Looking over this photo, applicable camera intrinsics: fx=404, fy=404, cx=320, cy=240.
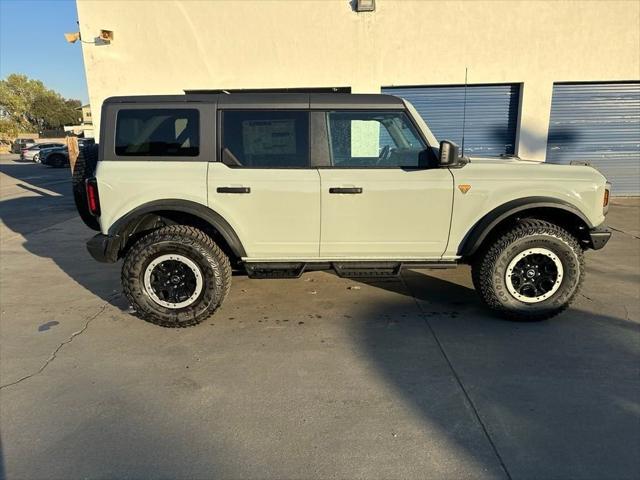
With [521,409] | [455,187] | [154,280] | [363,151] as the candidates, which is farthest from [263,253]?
[521,409]

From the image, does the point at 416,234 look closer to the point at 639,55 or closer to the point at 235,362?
the point at 235,362

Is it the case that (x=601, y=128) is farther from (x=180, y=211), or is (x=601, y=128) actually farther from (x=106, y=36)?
(x=106, y=36)

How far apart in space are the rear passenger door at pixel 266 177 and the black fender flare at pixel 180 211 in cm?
7

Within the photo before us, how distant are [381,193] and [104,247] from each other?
8.40 ft

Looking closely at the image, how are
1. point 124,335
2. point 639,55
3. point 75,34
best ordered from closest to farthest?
point 124,335 < point 639,55 < point 75,34

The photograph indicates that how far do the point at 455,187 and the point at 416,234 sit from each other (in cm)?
54

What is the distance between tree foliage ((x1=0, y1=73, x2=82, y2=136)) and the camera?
6043 cm

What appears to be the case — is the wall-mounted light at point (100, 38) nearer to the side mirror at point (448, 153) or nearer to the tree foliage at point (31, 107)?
the side mirror at point (448, 153)

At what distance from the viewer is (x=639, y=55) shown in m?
9.31

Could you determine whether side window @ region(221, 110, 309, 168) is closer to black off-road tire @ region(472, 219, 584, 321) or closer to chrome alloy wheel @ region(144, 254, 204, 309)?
chrome alloy wheel @ region(144, 254, 204, 309)

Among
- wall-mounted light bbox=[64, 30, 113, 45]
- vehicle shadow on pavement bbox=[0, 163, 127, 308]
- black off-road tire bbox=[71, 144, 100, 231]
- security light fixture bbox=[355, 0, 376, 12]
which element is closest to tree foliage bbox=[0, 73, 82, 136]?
vehicle shadow on pavement bbox=[0, 163, 127, 308]

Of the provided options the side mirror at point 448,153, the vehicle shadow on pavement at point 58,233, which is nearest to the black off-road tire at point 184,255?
the vehicle shadow on pavement at point 58,233

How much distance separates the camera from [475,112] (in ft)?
33.3

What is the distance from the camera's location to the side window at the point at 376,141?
3682 mm
